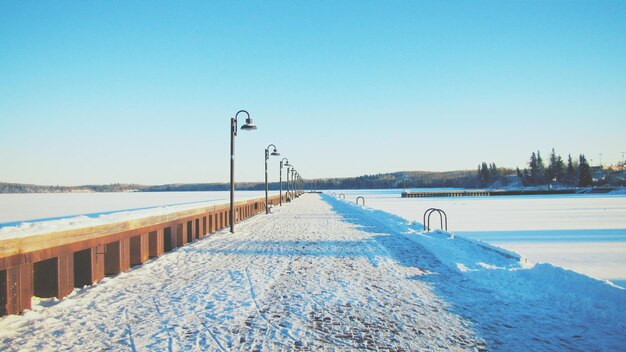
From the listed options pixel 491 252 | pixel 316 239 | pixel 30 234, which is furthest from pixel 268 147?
pixel 30 234

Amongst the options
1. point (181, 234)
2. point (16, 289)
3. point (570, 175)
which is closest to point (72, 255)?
point (16, 289)

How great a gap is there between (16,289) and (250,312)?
10.1 feet

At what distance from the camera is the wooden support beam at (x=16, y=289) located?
500cm

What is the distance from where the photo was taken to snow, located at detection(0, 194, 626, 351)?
4.27 meters

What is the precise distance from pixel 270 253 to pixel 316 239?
310 cm

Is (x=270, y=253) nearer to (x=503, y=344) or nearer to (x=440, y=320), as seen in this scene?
(x=440, y=320)

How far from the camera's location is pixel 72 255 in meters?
6.30

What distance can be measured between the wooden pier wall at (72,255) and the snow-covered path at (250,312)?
281 mm

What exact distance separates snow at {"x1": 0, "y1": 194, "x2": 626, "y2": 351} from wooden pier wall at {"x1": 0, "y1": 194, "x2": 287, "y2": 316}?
281 mm

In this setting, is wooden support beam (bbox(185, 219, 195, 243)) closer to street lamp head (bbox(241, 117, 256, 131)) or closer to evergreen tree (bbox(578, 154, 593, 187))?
street lamp head (bbox(241, 117, 256, 131))

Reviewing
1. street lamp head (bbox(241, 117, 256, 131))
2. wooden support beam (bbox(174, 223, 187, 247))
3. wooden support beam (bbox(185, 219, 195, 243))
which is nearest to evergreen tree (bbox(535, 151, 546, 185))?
street lamp head (bbox(241, 117, 256, 131))

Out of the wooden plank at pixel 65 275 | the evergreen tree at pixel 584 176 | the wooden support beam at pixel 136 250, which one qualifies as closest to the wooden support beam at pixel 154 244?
the wooden support beam at pixel 136 250

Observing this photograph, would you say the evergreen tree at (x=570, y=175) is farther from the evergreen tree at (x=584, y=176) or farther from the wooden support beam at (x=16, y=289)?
the wooden support beam at (x=16, y=289)

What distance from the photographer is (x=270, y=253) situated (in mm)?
10180
